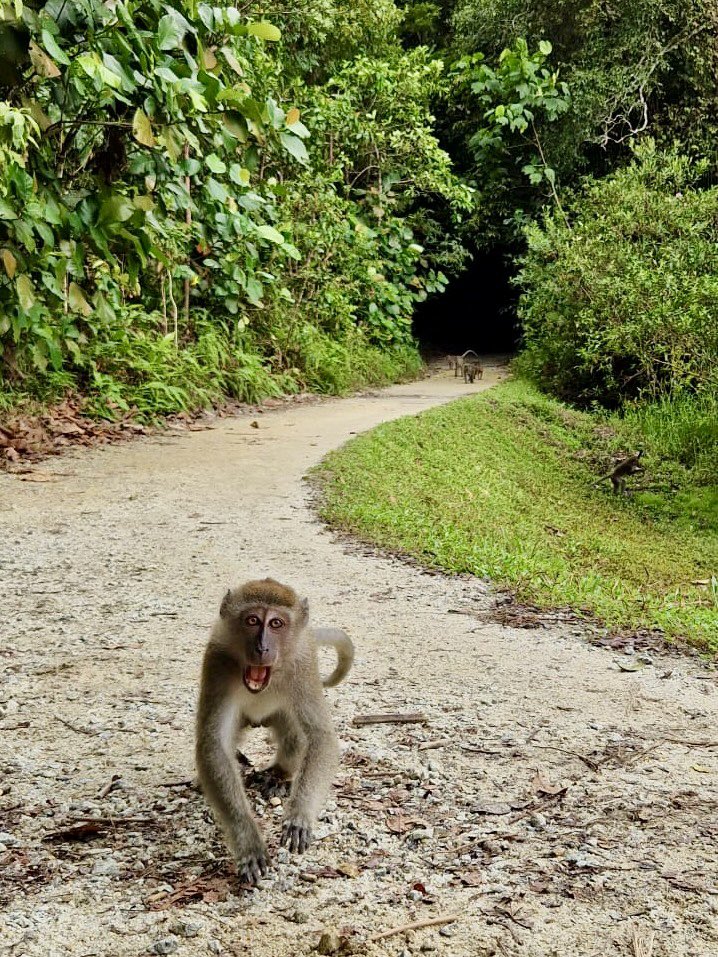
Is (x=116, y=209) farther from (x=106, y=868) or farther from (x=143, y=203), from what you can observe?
(x=106, y=868)

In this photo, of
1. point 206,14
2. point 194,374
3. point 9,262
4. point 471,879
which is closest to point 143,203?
point 9,262

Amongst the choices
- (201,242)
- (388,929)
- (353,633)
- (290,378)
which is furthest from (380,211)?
(388,929)

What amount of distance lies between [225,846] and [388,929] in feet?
2.00

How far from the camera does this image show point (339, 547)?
252 inches

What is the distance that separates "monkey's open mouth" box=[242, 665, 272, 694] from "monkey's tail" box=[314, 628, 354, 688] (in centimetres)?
59

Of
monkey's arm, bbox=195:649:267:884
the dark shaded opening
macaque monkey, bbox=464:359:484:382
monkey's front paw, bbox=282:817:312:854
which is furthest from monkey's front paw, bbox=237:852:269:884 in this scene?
the dark shaded opening

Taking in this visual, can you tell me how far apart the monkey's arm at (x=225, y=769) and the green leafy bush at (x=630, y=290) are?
37.0 feet

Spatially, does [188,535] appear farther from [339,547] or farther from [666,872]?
[666,872]

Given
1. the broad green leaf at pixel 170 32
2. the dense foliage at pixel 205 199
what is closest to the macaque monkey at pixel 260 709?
the dense foliage at pixel 205 199

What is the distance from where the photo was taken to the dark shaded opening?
2594 cm

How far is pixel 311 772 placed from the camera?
295 centimetres

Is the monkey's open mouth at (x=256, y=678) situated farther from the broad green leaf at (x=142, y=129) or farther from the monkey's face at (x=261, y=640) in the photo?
the broad green leaf at (x=142, y=129)

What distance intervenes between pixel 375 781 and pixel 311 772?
1.57 feet

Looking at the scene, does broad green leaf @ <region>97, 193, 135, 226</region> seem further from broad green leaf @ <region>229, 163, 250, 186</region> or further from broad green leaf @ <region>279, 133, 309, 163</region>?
broad green leaf @ <region>279, 133, 309, 163</region>
